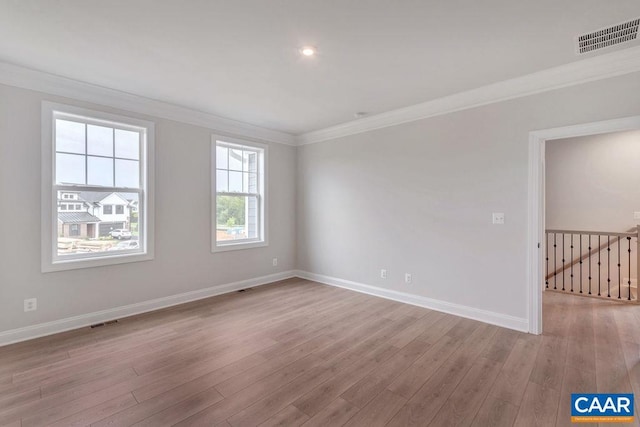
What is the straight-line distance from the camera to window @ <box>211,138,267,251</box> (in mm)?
4566

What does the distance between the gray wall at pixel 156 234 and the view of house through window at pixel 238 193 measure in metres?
0.22

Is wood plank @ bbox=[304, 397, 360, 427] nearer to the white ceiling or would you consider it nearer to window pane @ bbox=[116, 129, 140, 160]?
the white ceiling

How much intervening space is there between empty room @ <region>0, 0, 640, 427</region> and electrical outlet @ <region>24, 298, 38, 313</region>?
0.01m

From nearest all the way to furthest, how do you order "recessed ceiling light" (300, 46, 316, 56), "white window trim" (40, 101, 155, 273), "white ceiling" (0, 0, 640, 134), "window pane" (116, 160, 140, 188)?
"white ceiling" (0, 0, 640, 134) → "recessed ceiling light" (300, 46, 316, 56) → "white window trim" (40, 101, 155, 273) → "window pane" (116, 160, 140, 188)

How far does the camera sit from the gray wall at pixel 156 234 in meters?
2.89

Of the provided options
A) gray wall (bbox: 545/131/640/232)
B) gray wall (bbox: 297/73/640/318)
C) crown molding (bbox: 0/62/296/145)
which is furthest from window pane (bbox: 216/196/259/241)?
gray wall (bbox: 545/131/640/232)

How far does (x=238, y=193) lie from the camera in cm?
481

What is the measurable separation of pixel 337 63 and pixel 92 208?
3.22m

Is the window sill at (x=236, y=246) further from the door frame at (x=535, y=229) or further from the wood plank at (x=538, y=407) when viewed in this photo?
the wood plank at (x=538, y=407)

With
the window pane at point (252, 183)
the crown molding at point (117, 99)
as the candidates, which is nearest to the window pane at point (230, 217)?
the window pane at point (252, 183)

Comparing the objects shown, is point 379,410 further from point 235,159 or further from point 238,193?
point 235,159

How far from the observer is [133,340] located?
2.96 metres

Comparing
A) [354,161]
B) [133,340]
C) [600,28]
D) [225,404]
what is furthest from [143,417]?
[600,28]

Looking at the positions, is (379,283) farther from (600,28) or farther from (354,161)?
(600,28)
